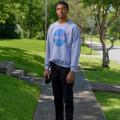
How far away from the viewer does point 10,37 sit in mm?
52719

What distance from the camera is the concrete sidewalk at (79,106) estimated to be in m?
8.46

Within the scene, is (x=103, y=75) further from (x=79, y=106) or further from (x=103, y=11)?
(x=79, y=106)

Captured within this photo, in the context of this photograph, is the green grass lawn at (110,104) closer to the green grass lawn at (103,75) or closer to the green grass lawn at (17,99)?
the green grass lawn at (17,99)

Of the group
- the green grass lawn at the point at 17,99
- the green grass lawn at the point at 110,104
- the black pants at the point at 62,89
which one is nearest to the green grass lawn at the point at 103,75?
the green grass lawn at the point at 110,104

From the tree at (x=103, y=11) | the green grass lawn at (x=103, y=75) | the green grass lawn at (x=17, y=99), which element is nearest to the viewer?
the green grass lawn at (x=17, y=99)

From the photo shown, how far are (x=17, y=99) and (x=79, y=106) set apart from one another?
1.29 meters

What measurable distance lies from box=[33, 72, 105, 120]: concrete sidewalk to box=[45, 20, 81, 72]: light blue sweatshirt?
160 cm

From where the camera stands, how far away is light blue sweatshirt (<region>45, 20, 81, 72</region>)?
687cm

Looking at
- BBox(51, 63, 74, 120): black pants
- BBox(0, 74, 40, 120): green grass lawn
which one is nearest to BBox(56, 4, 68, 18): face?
BBox(51, 63, 74, 120): black pants

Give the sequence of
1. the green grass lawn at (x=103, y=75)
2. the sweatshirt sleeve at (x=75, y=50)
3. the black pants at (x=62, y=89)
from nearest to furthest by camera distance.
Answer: the sweatshirt sleeve at (x=75, y=50) → the black pants at (x=62, y=89) → the green grass lawn at (x=103, y=75)

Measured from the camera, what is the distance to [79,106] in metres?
9.65

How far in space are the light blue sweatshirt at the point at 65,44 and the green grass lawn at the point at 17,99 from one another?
1482 mm

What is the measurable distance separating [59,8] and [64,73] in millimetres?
973

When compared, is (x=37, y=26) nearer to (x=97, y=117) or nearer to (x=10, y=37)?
(x=10, y=37)
